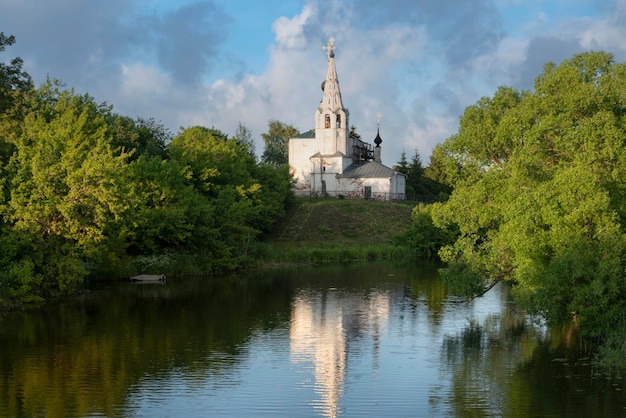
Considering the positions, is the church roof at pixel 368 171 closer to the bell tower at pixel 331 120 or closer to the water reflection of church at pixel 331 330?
the bell tower at pixel 331 120

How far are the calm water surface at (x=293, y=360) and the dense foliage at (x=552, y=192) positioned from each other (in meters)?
2.48

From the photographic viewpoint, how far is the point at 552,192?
2822 centimetres

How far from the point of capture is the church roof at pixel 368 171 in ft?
349

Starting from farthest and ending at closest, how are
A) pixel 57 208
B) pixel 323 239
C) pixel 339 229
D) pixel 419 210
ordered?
pixel 339 229
pixel 323 239
pixel 419 210
pixel 57 208

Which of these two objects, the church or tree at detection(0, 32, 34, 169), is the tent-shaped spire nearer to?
the church

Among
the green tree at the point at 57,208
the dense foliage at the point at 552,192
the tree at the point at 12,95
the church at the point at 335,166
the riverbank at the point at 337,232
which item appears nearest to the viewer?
the dense foliage at the point at 552,192

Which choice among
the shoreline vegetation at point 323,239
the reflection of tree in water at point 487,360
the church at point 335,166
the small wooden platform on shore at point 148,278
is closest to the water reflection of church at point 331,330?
the reflection of tree in water at point 487,360

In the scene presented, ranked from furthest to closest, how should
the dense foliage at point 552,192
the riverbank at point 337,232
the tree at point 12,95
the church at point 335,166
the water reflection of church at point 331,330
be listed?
the church at point 335,166 → the riverbank at point 337,232 → the tree at point 12,95 → the dense foliage at point 552,192 → the water reflection of church at point 331,330

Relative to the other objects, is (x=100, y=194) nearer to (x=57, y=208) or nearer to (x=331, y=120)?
(x=57, y=208)

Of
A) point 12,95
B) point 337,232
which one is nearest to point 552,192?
point 12,95

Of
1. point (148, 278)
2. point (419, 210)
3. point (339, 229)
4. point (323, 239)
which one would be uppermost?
point (419, 210)

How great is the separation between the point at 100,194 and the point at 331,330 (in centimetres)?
1575

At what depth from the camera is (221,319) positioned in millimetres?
37938

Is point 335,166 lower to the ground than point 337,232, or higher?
higher
